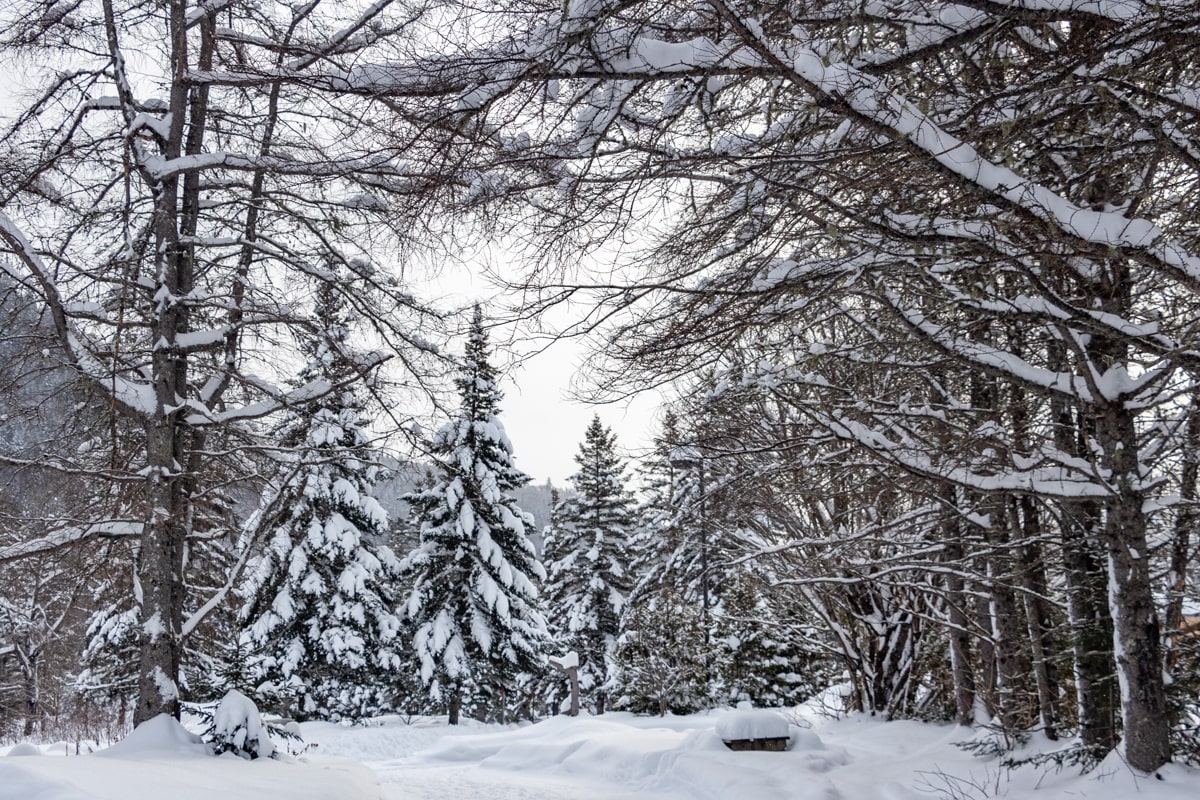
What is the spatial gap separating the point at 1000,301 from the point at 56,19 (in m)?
7.40

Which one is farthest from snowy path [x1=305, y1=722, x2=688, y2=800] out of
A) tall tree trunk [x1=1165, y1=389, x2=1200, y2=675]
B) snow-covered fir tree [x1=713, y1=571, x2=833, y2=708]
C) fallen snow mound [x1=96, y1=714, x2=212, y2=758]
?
snow-covered fir tree [x1=713, y1=571, x2=833, y2=708]

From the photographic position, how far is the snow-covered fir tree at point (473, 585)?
69.1ft

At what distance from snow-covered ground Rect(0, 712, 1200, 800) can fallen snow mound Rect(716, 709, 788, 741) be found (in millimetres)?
224

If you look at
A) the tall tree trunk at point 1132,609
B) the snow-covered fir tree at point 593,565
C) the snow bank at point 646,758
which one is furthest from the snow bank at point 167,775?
the snow-covered fir tree at point 593,565

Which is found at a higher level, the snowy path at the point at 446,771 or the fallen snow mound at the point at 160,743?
the fallen snow mound at the point at 160,743

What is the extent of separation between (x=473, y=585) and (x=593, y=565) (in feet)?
27.3

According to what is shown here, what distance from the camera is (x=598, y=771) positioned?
11.0m

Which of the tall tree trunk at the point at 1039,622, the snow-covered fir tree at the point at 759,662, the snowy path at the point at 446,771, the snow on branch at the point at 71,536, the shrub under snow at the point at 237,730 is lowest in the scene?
the snowy path at the point at 446,771

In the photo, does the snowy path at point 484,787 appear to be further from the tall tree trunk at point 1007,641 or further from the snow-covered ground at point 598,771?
the tall tree trunk at point 1007,641

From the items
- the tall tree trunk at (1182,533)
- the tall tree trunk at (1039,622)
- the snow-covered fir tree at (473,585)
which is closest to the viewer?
the tall tree trunk at (1182,533)

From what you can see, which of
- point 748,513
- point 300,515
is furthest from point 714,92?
point 300,515

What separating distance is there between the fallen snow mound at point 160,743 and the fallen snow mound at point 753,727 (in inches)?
251

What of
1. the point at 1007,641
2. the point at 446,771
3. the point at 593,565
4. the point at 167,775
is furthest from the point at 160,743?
the point at 593,565

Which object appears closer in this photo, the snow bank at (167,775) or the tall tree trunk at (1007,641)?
the snow bank at (167,775)
